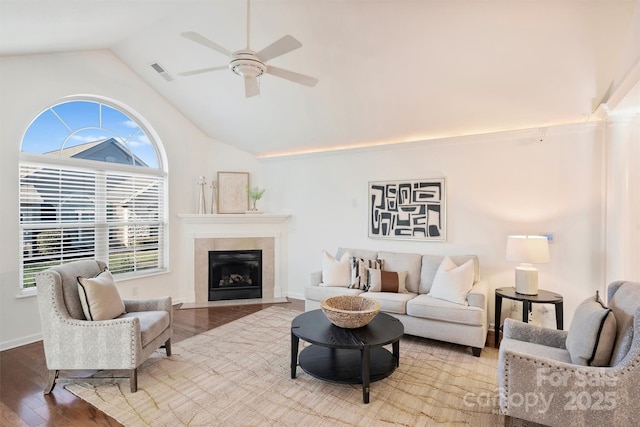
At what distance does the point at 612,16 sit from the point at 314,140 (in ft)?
11.6

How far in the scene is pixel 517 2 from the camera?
2.58 meters

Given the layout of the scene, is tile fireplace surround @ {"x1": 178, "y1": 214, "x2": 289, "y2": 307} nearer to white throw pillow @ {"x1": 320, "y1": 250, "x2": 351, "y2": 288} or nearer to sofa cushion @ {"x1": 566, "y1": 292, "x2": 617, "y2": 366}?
white throw pillow @ {"x1": 320, "y1": 250, "x2": 351, "y2": 288}

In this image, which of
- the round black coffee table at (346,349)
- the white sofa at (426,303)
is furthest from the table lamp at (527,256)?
the round black coffee table at (346,349)

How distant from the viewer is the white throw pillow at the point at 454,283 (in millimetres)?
3555

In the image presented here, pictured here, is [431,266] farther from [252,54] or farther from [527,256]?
[252,54]

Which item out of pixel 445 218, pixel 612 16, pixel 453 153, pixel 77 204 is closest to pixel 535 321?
pixel 445 218

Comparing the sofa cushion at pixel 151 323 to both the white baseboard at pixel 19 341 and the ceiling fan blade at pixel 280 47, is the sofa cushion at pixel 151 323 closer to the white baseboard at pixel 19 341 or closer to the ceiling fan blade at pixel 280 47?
the white baseboard at pixel 19 341

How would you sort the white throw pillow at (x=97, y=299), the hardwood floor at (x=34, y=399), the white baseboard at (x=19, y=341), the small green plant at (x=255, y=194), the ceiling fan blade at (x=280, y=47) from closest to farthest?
the hardwood floor at (x=34, y=399) < the ceiling fan blade at (x=280, y=47) < the white throw pillow at (x=97, y=299) < the white baseboard at (x=19, y=341) < the small green plant at (x=255, y=194)

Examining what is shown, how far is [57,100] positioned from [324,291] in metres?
3.99

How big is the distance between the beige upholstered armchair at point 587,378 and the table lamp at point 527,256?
3.96 feet

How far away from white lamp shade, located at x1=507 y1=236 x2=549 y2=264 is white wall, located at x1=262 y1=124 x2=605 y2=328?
23.1 inches

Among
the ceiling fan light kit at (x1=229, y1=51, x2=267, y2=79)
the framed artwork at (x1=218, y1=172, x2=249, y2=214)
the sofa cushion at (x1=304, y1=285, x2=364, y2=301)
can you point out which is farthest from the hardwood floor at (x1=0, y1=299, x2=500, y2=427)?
the ceiling fan light kit at (x1=229, y1=51, x2=267, y2=79)

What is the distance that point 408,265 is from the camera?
431 cm

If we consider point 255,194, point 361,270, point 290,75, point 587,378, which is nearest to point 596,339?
point 587,378
